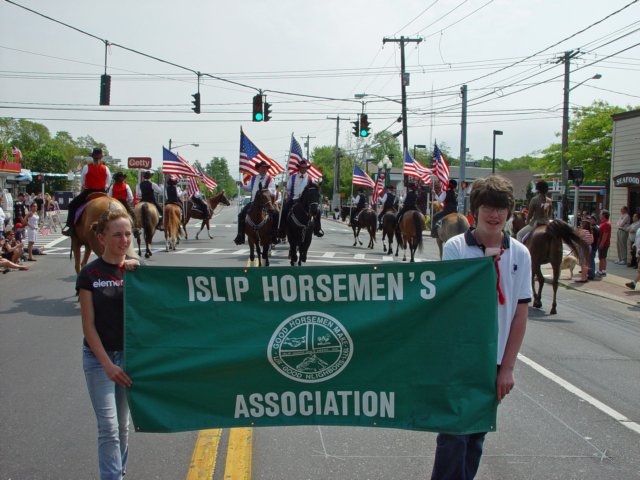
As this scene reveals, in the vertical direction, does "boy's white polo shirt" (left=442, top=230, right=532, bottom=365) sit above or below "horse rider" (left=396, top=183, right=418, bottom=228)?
below

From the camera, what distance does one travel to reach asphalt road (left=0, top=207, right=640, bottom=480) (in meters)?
4.98

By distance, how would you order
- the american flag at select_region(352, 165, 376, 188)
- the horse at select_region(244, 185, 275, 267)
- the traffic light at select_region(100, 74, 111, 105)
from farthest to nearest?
the american flag at select_region(352, 165, 376, 188) → the traffic light at select_region(100, 74, 111, 105) → the horse at select_region(244, 185, 275, 267)

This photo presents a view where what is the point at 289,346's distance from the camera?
4.13 m

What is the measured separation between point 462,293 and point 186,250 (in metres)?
21.7

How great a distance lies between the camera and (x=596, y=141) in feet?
140

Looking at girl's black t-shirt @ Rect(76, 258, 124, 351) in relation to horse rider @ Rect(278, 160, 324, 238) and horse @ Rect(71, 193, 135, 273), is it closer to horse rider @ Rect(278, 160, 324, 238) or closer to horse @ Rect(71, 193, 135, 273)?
horse @ Rect(71, 193, 135, 273)

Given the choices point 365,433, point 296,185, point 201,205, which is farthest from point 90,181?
point 201,205

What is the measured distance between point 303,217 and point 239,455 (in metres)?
11.7

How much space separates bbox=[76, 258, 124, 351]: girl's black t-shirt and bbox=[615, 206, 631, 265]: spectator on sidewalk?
21.6 m

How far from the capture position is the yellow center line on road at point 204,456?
4.83m

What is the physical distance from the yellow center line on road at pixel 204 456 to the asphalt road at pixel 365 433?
6 cm

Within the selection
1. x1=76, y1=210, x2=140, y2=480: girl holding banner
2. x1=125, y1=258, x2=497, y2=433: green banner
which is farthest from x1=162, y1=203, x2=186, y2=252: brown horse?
x1=125, y1=258, x2=497, y2=433: green banner

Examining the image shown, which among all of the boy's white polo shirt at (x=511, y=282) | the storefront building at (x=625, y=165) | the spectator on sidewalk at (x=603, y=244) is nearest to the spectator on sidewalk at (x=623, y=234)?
the storefront building at (x=625, y=165)

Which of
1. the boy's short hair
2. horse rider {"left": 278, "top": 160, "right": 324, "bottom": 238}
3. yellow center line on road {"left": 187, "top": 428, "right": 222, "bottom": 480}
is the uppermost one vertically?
horse rider {"left": 278, "top": 160, "right": 324, "bottom": 238}
